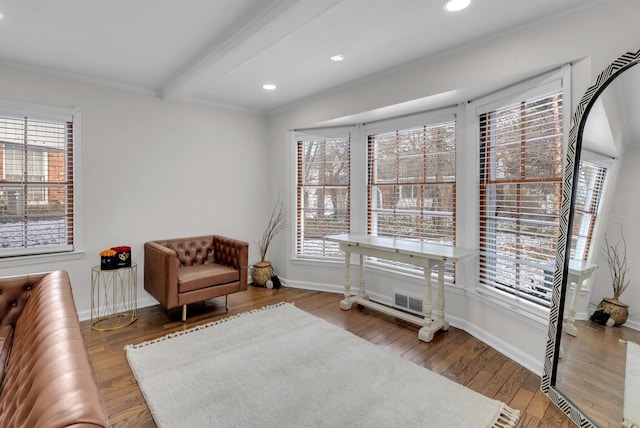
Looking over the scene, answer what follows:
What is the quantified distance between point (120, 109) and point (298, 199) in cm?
235

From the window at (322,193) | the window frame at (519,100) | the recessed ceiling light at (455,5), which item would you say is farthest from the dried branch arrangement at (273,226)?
the recessed ceiling light at (455,5)

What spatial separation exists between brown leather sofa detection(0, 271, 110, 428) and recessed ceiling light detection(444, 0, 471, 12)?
2608 millimetres

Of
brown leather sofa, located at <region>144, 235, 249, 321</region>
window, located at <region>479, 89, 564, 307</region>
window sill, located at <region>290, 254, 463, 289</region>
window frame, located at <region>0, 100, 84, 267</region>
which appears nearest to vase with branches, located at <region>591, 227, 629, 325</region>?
window, located at <region>479, 89, 564, 307</region>

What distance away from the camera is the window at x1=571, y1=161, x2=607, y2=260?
1.93m

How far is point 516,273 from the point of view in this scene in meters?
2.71

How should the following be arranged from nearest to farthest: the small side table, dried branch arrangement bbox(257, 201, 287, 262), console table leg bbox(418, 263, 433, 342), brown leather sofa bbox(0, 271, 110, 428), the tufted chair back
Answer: brown leather sofa bbox(0, 271, 110, 428) → console table leg bbox(418, 263, 433, 342) → the small side table → the tufted chair back → dried branch arrangement bbox(257, 201, 287, 262)

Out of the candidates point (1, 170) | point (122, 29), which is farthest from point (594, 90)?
point (1, 170)

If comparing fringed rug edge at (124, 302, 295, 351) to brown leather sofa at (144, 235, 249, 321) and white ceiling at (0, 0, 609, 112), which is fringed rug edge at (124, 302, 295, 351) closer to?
brown leather sofa at (144, 235, 249, 321)

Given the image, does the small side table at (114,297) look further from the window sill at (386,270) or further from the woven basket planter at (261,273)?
the window sill at (386,270)

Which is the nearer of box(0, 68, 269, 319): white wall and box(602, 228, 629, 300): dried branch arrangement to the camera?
box(602, 228, 629, 300): dried branch arrangement

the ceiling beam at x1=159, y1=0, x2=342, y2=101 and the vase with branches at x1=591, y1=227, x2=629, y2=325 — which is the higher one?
the ceiling beam at x1=159, y1=0, x2=342, y2=101

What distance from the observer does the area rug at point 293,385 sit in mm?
1915

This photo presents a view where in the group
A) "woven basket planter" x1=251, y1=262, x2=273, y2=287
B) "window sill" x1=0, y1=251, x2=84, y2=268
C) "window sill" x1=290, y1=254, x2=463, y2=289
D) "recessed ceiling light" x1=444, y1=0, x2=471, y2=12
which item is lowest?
"woven basket planter" x1=251, y1=262, x2=273, y2=287

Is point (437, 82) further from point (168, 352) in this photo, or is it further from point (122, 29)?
point (168, 352)
